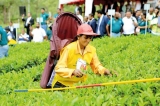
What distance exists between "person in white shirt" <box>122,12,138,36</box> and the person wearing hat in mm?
8340

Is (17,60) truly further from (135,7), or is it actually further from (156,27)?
(135,7)

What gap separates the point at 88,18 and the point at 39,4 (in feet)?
94.4

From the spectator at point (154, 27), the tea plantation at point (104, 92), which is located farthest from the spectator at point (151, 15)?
the tea plantation at point (104, 92)

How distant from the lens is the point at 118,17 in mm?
13586

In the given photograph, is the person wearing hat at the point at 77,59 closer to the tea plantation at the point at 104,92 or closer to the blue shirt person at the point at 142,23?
the tea plantation at the point at 104,92

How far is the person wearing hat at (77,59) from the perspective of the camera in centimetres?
478

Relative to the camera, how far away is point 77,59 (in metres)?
5.06

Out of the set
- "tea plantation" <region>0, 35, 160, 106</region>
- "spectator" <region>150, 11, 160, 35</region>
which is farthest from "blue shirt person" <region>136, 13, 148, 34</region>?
"tea plantation" <region>0, 35, 160, 106</region>

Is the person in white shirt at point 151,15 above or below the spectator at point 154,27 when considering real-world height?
above

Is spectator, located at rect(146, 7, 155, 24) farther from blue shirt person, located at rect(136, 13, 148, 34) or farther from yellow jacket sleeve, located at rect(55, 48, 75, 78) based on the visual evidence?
yellow jacket sleeve, located at rect(55, 48, 75, 78)

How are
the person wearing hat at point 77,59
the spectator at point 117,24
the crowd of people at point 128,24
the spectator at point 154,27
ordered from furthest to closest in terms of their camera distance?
the spectator at point 117,24, the crowd of people at point 128,24, the spectator at point 154,27, the person wearing hat at point 77,59

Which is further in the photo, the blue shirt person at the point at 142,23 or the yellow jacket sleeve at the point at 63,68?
the blue shirt person at the point at 142,23

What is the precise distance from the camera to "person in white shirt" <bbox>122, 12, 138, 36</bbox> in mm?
13383

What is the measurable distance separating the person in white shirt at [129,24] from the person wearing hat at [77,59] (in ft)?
27.4
